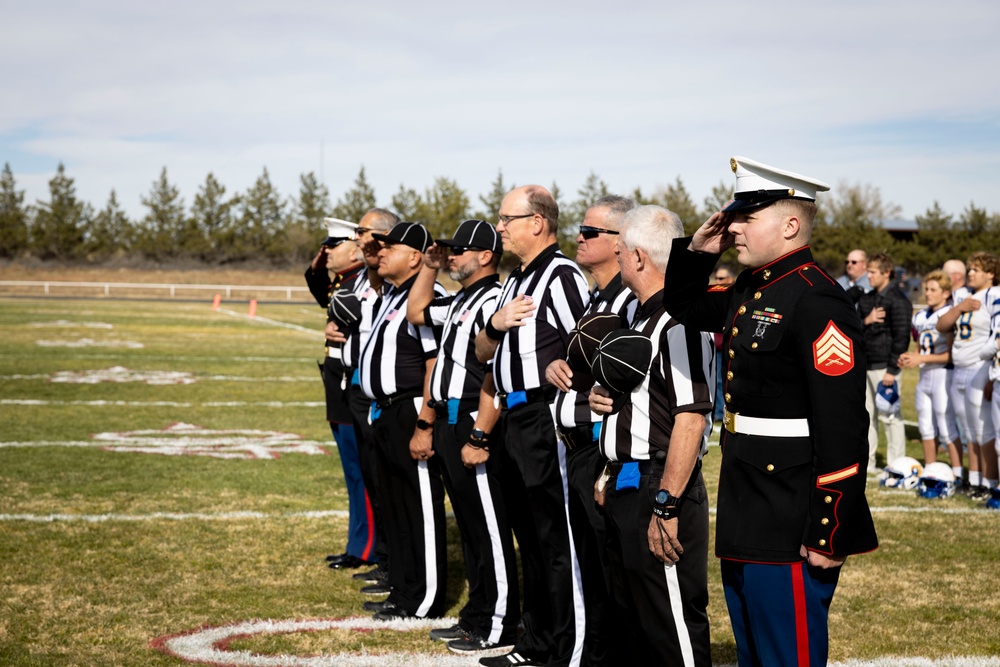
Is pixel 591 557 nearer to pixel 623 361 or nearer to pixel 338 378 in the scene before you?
pixel 623 361

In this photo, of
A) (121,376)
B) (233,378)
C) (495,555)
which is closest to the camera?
(495,555)

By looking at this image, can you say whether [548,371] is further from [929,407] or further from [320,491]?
[929,407]

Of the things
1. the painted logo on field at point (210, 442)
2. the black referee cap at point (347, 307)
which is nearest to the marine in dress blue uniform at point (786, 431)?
the black referee cap at point (347, 307)

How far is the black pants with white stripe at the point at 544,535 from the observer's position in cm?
497

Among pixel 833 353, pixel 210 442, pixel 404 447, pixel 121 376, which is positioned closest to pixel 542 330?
pixel 404 447

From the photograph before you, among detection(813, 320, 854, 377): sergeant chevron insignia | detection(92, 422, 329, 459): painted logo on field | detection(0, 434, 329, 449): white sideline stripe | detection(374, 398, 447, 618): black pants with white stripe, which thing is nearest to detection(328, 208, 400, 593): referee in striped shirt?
detection(374, 398, 447, 618): black pants with white stripe

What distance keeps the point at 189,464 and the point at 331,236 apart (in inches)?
149

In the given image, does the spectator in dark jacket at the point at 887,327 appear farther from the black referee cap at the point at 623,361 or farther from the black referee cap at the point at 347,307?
the black referee cap at the point at 623,361

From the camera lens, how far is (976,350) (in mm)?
9266

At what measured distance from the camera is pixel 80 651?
525cm

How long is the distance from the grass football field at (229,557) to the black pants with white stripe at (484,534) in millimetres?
303

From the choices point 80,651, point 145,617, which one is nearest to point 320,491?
point 145,617

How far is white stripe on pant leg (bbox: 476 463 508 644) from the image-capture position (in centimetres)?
548

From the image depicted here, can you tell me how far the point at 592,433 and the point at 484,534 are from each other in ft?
4.45
